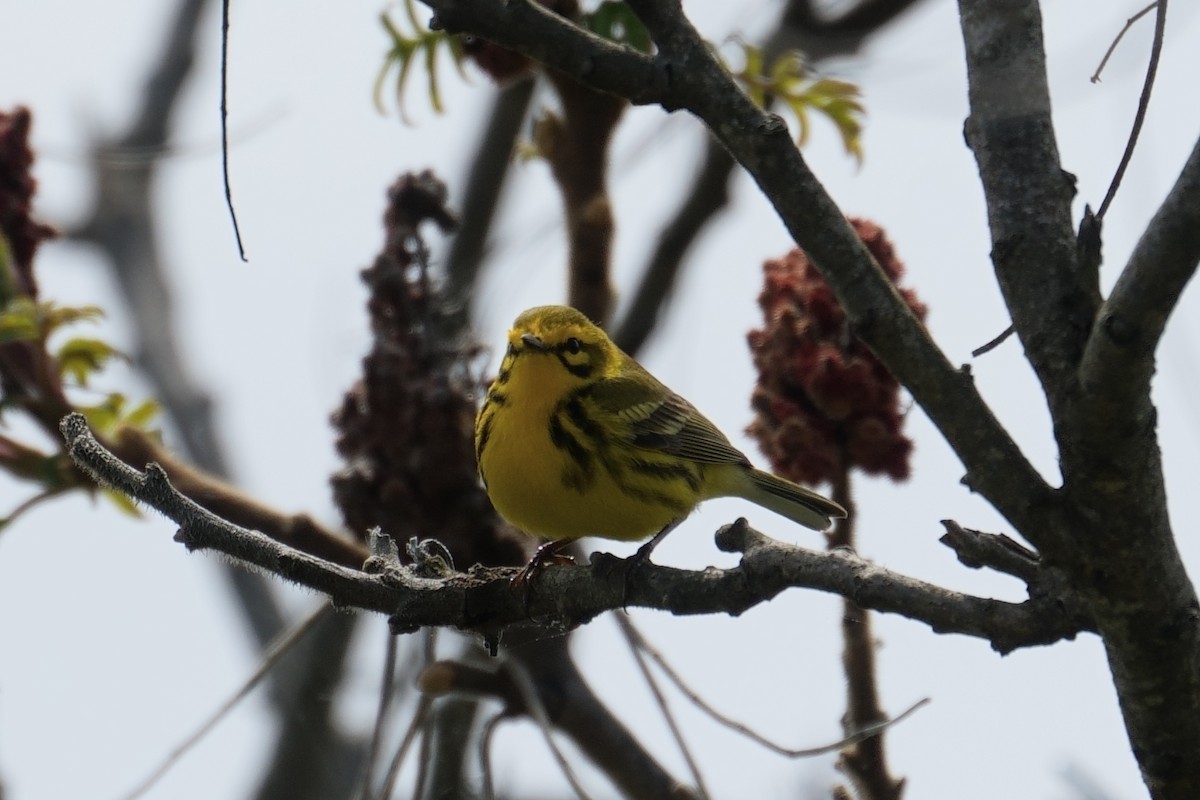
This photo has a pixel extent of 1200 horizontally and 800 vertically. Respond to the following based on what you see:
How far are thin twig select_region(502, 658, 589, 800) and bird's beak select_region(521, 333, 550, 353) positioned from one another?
1099 millimetres

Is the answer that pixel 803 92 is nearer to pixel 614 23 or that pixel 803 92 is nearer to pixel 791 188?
pixel 614 23

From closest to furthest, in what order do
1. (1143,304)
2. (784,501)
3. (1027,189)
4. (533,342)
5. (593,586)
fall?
(1143,304), (1027,189), (593,586), (533,342), (784,501)

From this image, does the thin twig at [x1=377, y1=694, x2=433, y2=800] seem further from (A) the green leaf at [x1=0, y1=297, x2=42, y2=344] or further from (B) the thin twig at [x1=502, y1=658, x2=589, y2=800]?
(A) the green leaf at [x1=0, y1=297, x2=42, y2=344]

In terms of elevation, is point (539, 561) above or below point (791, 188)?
above

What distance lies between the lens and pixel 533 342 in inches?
157

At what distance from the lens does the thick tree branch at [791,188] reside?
1.84m

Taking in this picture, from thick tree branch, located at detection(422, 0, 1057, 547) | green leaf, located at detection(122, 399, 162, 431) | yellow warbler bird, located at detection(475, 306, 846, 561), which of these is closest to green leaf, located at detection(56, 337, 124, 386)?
green leaf, located at detection(122, 399, 162, 431)

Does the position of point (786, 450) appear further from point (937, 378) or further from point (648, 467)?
point (937, 378)

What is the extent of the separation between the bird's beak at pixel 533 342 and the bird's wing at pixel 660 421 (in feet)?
0.61

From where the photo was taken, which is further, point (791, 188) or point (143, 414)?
point (143, 414)

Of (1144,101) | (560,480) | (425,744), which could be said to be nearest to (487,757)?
(425,744)

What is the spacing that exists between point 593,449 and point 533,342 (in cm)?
42

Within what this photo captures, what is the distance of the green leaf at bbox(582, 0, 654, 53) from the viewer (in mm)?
3393

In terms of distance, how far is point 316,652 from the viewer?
5.65m
